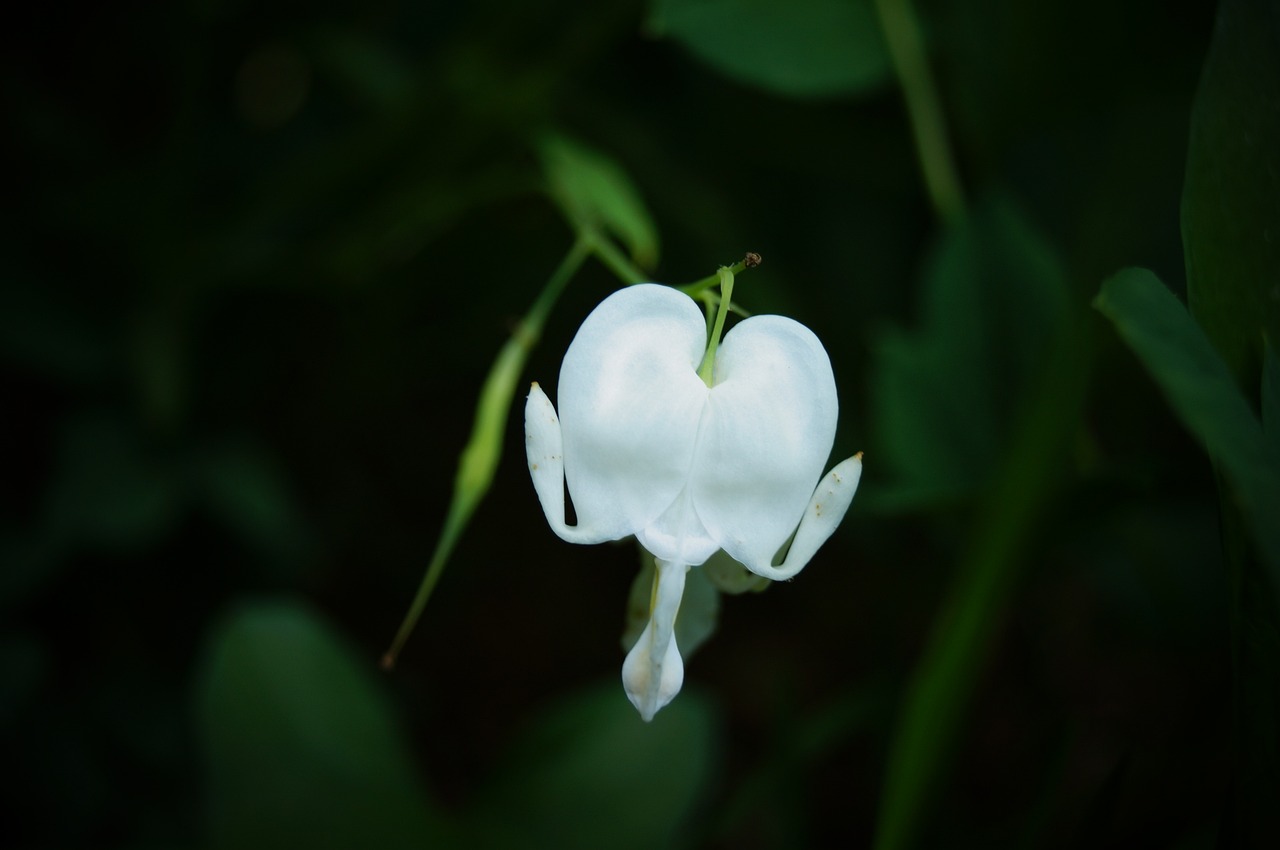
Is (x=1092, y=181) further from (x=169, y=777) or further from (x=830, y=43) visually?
(x=169, y=777)

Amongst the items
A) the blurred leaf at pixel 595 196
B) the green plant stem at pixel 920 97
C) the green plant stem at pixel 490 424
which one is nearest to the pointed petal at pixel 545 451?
the green plant stem at pixel 490 424

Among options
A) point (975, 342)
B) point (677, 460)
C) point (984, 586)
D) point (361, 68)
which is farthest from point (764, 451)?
point (361, 68)

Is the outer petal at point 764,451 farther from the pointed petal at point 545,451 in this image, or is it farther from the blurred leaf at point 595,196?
the blurred leaf at point 595,196

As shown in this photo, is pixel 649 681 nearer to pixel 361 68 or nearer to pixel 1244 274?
pixel 1244 274

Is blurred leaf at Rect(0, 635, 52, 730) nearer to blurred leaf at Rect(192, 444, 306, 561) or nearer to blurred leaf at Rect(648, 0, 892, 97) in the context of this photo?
blurred leaf at Rect(192, 444, 306, 561)

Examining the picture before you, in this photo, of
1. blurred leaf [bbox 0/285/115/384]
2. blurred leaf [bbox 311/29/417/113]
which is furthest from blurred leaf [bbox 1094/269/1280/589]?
blurred leaf [bbox 0/285/115/384]
